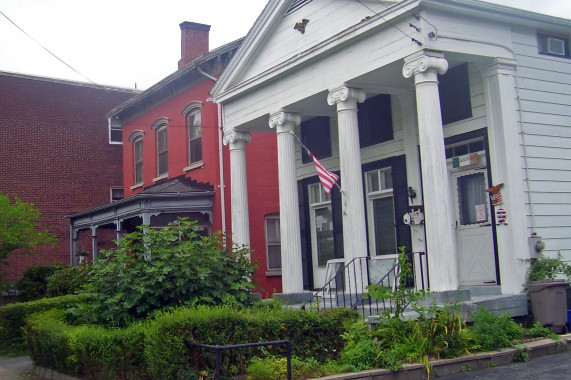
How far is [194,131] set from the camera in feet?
71.0

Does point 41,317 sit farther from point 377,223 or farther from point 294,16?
point 294,16

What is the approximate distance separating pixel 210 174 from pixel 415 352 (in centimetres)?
1230

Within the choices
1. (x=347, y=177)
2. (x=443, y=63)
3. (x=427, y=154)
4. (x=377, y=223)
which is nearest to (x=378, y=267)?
(x=377, y=223)

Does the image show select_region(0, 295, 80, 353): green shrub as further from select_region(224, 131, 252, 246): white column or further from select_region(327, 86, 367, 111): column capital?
select_region(327, 86, 367, 111): column capital

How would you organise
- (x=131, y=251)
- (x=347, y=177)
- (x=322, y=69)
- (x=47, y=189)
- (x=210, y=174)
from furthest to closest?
(x=47, y=189) < (x=210, y=174) < (x=322, y=69) < (x=347, y=177) < (x=131, y=251)

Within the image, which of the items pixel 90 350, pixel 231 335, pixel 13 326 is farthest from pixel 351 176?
pixel 13 326

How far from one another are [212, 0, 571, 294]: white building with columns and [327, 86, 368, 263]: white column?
0.8 inches

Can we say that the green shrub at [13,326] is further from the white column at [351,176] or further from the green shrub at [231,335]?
the white column at [351,176]

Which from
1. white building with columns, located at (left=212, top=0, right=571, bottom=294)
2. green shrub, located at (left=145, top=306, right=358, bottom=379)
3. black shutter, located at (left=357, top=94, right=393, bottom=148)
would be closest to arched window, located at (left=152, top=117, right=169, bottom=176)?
white building with columns, located at (left=212, top=0, right=571, bottom=294)

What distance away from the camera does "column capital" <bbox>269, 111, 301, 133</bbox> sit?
14914 mm

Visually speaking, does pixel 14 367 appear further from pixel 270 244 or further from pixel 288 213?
pixel 270 244

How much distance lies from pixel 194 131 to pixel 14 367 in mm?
10221

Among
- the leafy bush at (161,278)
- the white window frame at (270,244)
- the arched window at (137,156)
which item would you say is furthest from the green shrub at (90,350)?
the arched window at (137,156)

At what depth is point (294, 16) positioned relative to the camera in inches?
585
